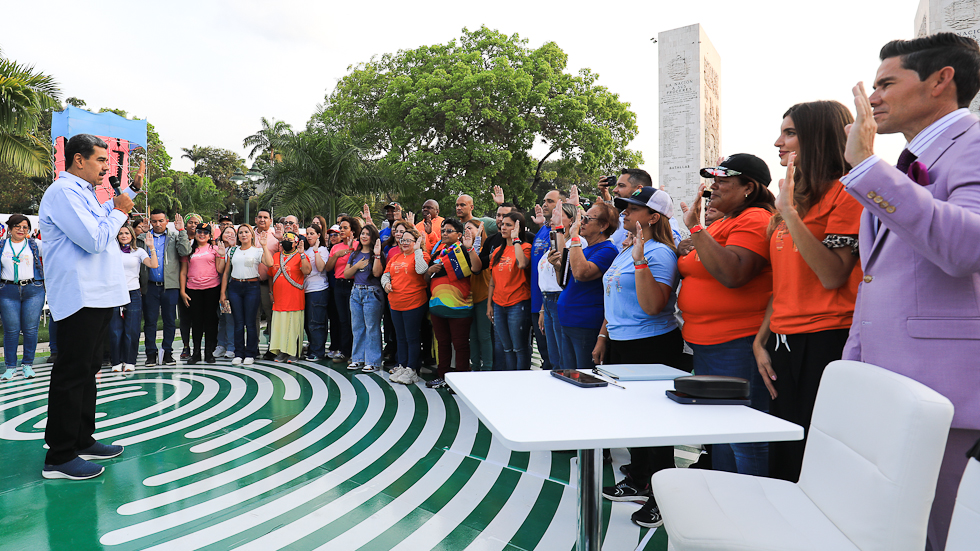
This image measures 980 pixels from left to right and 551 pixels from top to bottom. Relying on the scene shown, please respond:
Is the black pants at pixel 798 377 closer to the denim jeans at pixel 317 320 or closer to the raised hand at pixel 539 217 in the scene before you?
the raised hand at pixel 539 217

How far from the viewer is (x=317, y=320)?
6406mm

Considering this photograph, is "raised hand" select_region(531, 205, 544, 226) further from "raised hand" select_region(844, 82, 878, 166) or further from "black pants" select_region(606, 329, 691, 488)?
"raised hand" select_region(844, 82, 878, 166)

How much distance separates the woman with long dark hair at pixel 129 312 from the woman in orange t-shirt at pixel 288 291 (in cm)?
119

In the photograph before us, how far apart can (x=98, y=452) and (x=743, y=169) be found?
12.7 feet

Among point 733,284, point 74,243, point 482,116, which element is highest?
point 482,116

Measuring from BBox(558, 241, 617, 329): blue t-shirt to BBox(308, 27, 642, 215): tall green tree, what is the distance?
1339 cm

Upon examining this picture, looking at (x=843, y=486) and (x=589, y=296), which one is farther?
(x=589, y=296)

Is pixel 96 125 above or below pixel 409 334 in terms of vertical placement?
above

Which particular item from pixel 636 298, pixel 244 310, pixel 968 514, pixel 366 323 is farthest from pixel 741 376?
pixel 244 310

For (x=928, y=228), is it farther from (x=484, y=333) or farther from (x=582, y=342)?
(x=484, y=333)

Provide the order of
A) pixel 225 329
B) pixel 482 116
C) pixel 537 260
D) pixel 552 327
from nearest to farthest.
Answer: pixel 552 327, pixel 537 260, pixel 225 329, pixel 482 116

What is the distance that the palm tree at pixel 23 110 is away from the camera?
9.82 meters

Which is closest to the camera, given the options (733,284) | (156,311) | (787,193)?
(787,193)

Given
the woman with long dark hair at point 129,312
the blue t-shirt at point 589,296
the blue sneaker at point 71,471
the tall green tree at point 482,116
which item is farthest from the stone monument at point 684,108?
the blue sneaker at point 71,471
